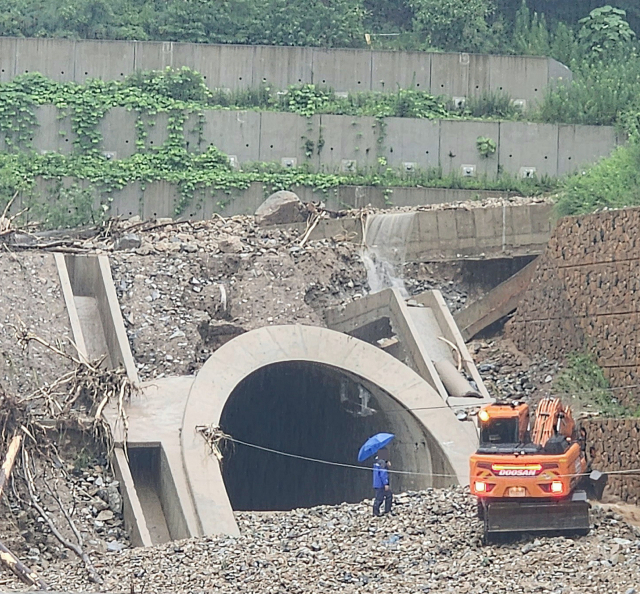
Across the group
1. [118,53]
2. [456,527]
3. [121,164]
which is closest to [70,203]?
[121,164]

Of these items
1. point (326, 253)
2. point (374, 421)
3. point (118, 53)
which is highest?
point (118, 53)

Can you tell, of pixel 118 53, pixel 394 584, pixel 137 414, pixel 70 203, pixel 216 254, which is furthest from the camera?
pixel 118 53

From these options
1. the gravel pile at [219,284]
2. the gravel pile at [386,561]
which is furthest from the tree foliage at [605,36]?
the gravel pile at [386,561]

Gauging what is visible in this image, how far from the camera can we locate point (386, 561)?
51.3 feet

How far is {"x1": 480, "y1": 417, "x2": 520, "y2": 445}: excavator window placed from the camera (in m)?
16.2

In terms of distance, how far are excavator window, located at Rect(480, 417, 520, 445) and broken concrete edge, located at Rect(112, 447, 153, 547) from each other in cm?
469

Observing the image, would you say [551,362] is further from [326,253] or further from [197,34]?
[197,34]

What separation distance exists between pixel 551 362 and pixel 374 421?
3.15 meters

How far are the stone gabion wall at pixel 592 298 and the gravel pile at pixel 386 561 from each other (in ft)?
15.4

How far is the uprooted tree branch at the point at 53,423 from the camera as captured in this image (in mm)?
18031

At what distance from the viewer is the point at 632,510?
58.4 ft

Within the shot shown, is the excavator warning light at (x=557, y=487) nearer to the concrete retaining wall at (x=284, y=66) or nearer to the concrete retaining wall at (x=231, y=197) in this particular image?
the concrete retaining wall at (x=231, y=197)

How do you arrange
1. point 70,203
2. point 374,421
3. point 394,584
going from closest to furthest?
1. point 394,584
2. point 374,421
3. point 70,203

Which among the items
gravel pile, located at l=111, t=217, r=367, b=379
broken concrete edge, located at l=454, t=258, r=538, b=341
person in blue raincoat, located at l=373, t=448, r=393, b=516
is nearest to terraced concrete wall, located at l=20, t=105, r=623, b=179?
gravel pile, located at l=111, t=217, r=367, b=379
